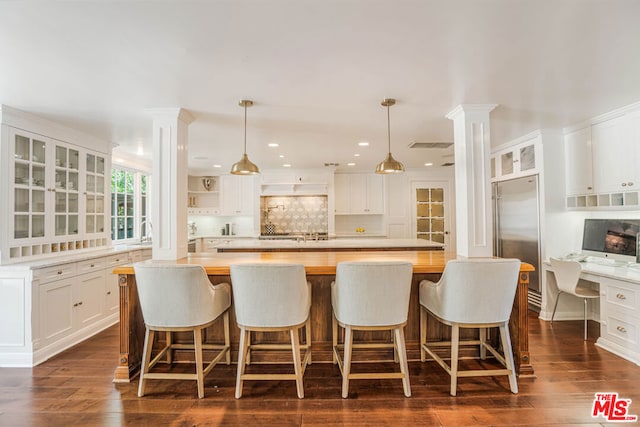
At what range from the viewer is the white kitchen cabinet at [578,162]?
12.0ft

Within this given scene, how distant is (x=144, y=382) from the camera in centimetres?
238

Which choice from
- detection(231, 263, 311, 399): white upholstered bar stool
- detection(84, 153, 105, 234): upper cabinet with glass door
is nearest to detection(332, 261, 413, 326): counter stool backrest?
detection(231, 263, 311, 399): white upholstered bar stool

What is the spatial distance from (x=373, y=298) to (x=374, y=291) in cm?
5

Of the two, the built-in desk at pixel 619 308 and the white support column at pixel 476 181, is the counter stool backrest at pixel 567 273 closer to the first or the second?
the built-in desk at pixel 619 308

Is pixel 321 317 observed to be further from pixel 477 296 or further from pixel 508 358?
pixel 508 358

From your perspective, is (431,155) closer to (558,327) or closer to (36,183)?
(558,327)

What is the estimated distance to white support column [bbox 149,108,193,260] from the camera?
9.80ft

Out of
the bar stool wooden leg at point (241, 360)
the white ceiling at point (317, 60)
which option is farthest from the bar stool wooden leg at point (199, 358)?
the white ceiling at point (317, 60)

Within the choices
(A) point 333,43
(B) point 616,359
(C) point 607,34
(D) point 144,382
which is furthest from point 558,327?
(D) point 144,382

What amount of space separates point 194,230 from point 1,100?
15.6 ft

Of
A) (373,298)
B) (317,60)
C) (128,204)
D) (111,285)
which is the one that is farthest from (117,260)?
(317,60)

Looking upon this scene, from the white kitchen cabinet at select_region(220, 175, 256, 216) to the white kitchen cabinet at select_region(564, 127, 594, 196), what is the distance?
547 cm

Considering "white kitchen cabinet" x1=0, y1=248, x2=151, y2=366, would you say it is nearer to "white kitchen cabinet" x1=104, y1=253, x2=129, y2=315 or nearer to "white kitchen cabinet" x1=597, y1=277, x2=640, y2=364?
"white kitchen cabinet" x1=104, y1=253, x2=129, y2=315

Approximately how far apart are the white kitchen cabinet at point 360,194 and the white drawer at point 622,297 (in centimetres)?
434
